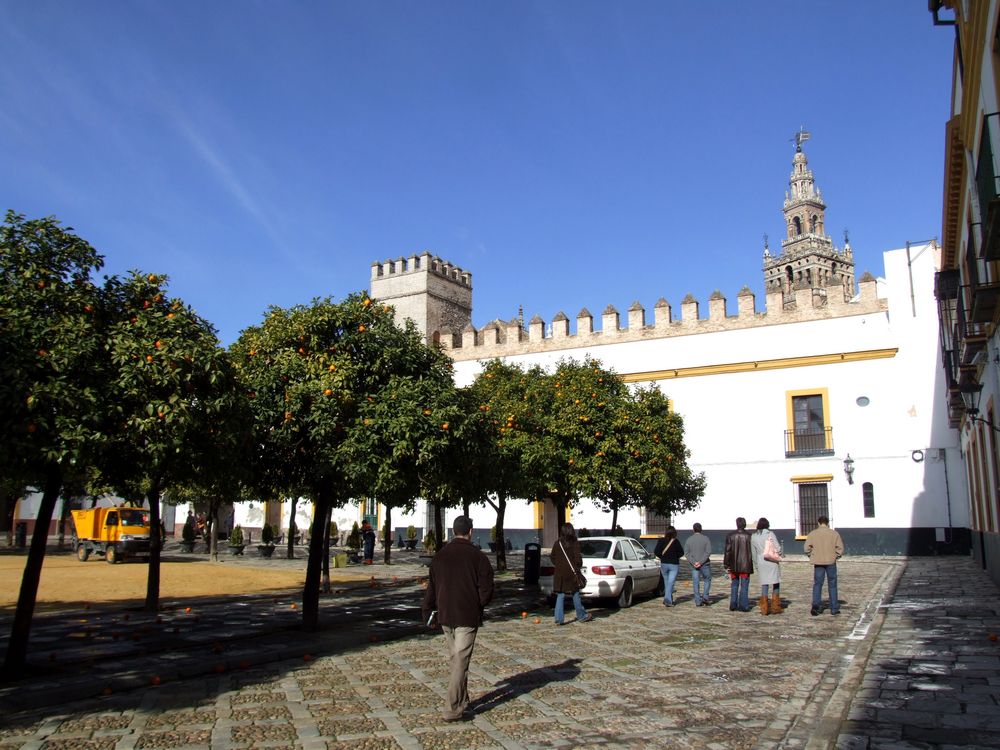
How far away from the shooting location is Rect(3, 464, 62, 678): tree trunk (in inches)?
308

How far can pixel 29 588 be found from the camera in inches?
320

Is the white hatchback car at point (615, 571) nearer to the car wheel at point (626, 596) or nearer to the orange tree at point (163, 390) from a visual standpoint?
the car wheel at point (626, 596)

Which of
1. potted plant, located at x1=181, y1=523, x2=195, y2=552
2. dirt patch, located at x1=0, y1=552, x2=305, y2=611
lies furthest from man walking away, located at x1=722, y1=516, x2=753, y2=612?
potted plant, located at x1=181, y1=523, x2=195, y2=552

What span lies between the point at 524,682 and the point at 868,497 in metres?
22.3

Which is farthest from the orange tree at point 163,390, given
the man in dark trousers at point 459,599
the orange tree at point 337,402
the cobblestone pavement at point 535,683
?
the man in dark trousers at point 459,599

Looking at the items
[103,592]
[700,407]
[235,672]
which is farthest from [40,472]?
[700,407]

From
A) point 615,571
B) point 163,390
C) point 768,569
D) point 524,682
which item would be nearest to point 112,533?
point 615,571

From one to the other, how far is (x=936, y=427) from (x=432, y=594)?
24.2 m

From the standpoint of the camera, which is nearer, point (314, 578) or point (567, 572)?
point (314, 578)

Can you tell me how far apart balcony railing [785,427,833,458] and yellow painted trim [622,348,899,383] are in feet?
7.71

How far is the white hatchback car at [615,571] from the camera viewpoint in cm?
1396

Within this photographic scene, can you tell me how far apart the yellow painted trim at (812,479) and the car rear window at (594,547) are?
14865 millimetres

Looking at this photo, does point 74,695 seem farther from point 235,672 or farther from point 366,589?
point 366,589

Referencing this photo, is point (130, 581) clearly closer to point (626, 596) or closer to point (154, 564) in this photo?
point (154, 564)
